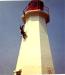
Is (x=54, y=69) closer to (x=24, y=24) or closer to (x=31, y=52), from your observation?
(x=31, y=52)

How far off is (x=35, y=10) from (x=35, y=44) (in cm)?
106

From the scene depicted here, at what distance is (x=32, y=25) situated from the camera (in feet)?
26.0

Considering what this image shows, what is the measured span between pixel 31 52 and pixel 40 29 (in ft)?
2.51

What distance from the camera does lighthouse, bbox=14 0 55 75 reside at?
7.30 metres

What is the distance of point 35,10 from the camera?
8016 mm

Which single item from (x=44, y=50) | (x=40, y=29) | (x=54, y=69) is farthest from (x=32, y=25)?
(x=54, y=69)

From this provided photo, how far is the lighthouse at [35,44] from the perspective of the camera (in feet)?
24.0

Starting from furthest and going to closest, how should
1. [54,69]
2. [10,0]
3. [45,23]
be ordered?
[45,23] → [54,69] → [10,0]

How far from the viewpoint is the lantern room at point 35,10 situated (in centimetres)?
801

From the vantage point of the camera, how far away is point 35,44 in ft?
24.8

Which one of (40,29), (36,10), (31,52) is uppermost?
(36,10)

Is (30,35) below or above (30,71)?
above

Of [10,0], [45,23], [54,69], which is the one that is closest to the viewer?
[10,0]

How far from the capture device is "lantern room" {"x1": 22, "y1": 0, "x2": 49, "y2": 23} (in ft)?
26.3
